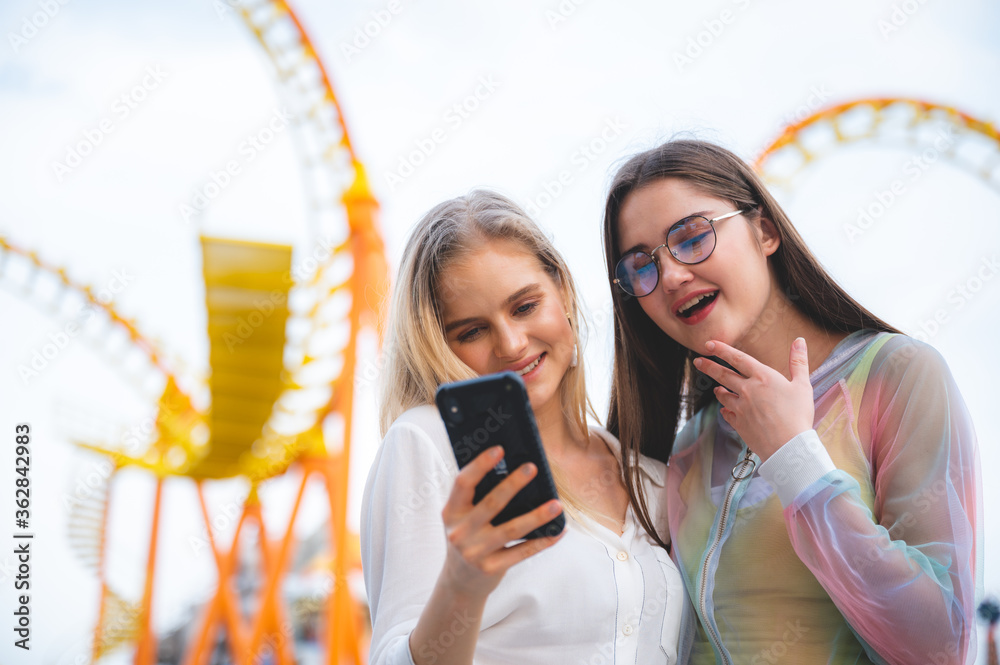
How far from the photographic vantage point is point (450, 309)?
1.65 meters

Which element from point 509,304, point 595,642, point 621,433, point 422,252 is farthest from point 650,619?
point 422,252

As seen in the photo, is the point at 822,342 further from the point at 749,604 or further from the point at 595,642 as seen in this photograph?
the point at 595,642

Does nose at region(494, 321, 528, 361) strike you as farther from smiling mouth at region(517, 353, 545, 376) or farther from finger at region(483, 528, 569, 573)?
finger at region(483, 528, 569, 573)

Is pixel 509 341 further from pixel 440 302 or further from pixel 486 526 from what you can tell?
pixel 486 526

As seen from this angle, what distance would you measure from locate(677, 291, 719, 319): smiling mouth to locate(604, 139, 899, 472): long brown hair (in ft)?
0.78

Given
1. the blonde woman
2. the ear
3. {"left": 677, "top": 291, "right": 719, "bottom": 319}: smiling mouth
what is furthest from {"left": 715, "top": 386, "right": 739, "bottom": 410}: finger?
the ear

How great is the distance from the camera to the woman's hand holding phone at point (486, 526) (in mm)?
990

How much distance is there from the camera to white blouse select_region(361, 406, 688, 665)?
135 cm

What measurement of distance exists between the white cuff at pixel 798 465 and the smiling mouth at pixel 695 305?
414 millimetres

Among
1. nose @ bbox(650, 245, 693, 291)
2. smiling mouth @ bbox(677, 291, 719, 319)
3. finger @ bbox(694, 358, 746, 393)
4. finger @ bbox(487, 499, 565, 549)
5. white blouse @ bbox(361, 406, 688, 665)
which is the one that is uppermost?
nose @ bbox(650, 245, 693, 291)

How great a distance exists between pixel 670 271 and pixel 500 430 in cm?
74

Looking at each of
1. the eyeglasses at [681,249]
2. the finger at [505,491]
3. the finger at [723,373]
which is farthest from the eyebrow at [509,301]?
the finger at [505,491]

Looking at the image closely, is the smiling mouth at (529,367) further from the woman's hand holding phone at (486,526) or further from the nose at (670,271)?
the woman's hand holding phone at (486,526)

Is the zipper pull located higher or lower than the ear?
lower
